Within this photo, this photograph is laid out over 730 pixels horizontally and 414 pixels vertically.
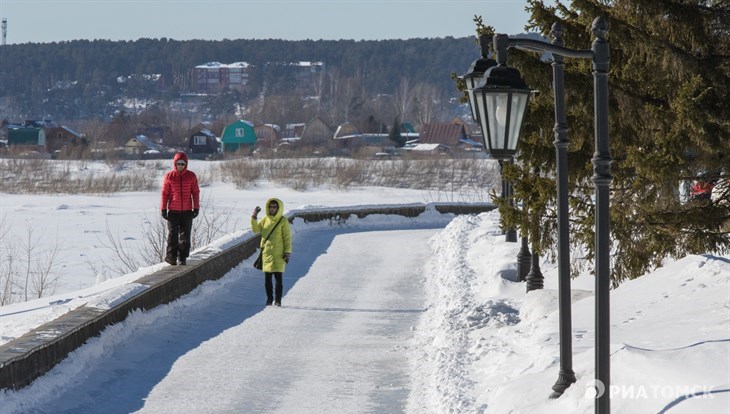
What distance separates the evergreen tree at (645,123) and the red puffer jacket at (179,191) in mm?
4693

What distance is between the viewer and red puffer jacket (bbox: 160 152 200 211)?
15836 millimetres

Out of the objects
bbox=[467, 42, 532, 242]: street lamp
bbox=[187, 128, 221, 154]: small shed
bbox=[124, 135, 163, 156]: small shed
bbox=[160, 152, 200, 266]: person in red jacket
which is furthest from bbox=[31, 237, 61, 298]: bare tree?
bbox=[124, 135, 163, 156]: small shed

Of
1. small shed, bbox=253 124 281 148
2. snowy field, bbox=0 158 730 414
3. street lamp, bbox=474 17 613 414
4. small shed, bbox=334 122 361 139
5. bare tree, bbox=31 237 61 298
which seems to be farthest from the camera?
small shed, bbox=253 124 281 148

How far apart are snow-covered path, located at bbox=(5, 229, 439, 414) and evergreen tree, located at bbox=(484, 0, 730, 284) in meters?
2.82

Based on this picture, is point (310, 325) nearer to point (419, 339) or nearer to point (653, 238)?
point (419, 339)

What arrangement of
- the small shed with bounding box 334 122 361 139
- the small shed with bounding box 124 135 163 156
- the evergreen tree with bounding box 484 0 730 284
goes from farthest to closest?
the small shed with bounding box 334 122 361 139 → the small shed with bounding box 124 135 163 156 → the evergreen tree with bounding box 484 0 730 284

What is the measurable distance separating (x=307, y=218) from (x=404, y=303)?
56.6ft

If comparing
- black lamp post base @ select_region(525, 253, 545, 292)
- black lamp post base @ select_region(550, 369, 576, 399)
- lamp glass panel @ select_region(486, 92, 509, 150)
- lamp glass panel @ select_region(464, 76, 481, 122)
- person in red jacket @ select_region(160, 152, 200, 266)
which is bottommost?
black lamp post base @ select_region(525, 253, 545, 292)

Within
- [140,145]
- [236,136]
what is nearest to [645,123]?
[140,145]

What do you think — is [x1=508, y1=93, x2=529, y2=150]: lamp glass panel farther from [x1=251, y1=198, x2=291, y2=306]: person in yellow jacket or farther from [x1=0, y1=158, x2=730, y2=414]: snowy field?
[x1=251, y1=198, x2=291, y2=306]: person in yellow jacket

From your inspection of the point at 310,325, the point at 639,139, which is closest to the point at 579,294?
the point at 639,139

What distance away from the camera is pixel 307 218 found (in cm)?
3319

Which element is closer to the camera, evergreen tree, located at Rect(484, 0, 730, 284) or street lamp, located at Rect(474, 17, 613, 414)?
street lamp, located at Rect(474, 17, 613, 414)

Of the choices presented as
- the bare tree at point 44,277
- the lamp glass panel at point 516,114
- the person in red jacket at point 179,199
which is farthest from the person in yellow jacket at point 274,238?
the lamp glass panel at point 516,114
